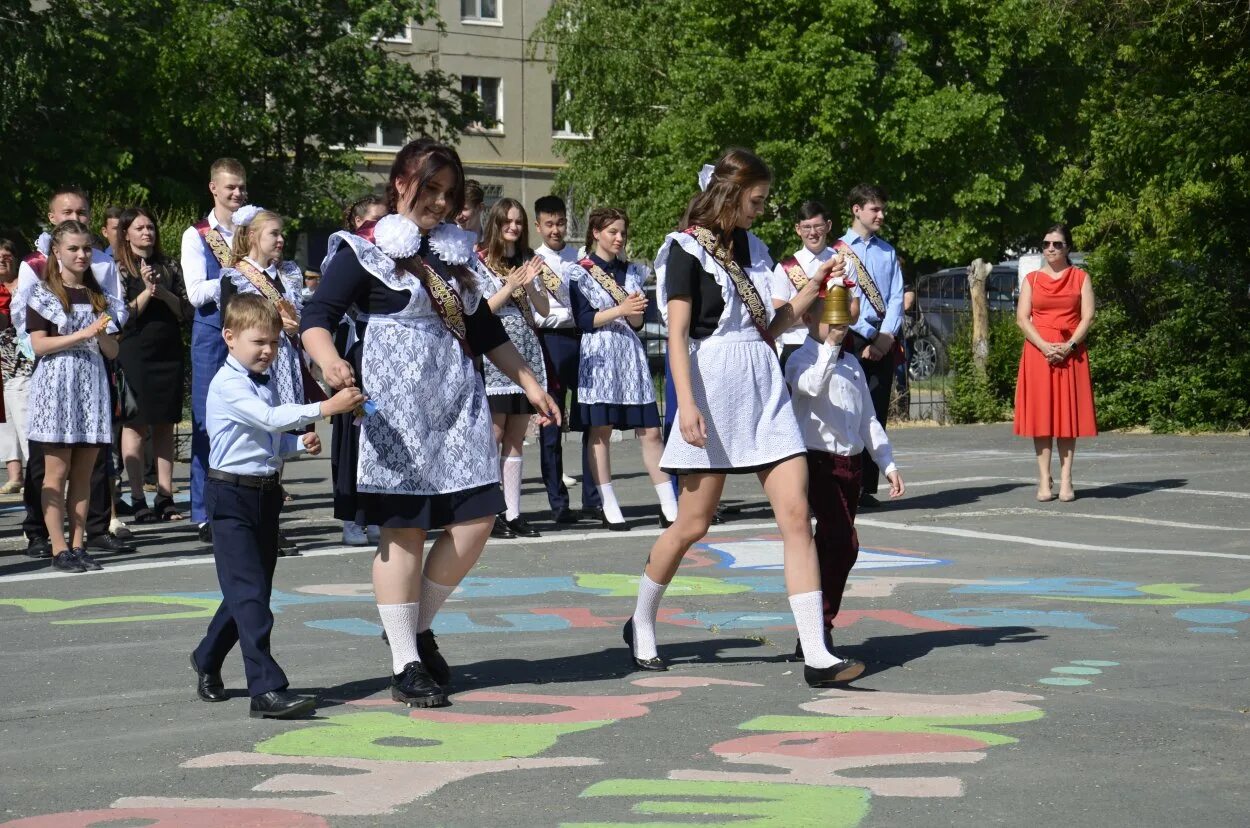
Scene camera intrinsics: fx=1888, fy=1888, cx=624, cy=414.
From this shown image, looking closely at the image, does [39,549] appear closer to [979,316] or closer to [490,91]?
[979,316]

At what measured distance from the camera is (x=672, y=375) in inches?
263

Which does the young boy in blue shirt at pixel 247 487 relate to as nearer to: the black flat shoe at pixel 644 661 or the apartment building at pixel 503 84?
the black flat shoe at pixel 644 661

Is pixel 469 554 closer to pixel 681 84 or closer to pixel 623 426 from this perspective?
pixel 623 426

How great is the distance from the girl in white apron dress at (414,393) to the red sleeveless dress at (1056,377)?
768 cm

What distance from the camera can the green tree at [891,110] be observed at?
137 ft

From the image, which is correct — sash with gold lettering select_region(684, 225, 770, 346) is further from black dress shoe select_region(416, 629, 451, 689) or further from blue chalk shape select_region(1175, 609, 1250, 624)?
blue chalk shape select_region(1175, 609, 1250, 624)

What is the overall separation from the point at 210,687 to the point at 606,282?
579 centimetres

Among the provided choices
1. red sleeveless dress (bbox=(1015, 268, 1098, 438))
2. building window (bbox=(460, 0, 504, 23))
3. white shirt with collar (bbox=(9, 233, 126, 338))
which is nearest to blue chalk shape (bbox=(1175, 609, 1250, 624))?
red sleeveless dress (bbox=(1015, 268, 1098, 438))

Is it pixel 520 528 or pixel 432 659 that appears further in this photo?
pixel 520 528

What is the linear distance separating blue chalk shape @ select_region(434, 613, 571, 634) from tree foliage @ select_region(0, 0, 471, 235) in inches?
1325

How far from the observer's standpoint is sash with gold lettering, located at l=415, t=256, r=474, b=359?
20.5 ft

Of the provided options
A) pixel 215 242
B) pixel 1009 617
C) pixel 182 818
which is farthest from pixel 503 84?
pixel 182 818

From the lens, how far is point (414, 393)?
6160mm

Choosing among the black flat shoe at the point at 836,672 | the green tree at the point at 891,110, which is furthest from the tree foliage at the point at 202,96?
the black flat shoe at the point at 836,672
